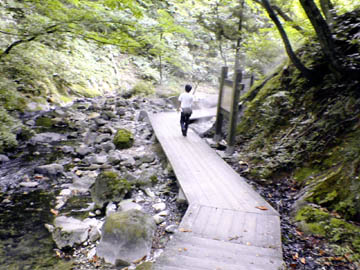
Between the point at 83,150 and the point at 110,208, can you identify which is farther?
the point at 83,150

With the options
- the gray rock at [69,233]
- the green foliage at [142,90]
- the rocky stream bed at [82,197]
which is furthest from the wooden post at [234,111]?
the green foliage at [142,90]

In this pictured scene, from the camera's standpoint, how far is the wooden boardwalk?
3447 millimetres

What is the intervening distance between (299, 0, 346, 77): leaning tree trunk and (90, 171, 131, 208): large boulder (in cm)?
509

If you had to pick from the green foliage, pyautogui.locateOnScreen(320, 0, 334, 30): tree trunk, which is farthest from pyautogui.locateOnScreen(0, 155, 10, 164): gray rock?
the green foliage

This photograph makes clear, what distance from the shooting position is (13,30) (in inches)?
318

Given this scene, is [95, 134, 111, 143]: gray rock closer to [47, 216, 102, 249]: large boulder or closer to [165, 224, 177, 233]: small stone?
[47, 216, 102, 249]: large boulder

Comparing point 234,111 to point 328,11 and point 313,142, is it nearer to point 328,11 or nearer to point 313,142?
point 313,142

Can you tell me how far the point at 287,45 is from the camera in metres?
6.25

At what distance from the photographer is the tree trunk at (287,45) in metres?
5.94

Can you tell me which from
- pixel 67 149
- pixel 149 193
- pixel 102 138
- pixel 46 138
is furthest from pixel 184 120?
pixel 46 138

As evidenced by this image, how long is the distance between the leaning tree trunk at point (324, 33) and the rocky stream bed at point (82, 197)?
2574 millimetres

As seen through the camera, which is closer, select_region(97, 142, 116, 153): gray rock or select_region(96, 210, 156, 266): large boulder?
select_region(96, 210, 156, 266): large boulder

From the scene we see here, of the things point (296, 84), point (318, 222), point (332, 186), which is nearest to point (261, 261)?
point (318, 222)

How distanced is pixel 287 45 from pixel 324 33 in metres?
1.05
